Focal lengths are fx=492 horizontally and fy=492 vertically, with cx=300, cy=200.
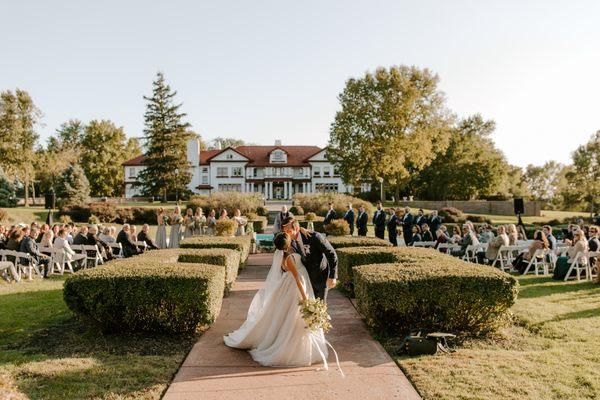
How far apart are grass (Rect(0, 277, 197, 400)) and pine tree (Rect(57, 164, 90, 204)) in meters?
40.1

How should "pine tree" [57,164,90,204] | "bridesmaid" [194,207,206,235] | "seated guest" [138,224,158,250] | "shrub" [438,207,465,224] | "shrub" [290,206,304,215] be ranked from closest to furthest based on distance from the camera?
"seated guest" [138,224,158,250] → "bridesmaid" [194,207,206,235] → "shrub" [438,207,465,224] → "shrub" [290,206,304,215] → "pine tree" [57,164,90,204]

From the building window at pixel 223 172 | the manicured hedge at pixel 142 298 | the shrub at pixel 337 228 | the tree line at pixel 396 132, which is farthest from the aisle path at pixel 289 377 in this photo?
the building window at pixel 223 172

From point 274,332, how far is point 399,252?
4.77 m

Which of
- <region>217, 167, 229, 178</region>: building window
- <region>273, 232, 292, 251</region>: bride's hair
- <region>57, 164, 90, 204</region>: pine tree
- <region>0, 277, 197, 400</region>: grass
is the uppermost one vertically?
<region>217, 167, 229, 178</region>: building window

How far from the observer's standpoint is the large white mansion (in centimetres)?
7200

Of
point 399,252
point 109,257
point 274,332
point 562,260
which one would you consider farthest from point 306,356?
point 109,257

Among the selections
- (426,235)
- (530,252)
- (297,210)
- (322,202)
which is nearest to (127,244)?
(426,235)

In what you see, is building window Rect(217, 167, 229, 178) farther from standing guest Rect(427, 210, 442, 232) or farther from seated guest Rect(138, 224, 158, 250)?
seated guest Rect(138, 224, 158, 250)

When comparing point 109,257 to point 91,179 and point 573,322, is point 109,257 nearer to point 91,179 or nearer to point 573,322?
point 573,322

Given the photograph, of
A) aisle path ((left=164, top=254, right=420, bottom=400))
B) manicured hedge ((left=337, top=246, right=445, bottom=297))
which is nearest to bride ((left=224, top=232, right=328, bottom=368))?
aisle path ((left=164, top=254, right=420, bottom=400))

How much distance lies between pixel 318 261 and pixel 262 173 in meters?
66.6

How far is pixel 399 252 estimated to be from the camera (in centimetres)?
1054

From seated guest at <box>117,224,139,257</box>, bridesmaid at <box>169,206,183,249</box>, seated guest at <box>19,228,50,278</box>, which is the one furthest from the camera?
bridesmaid at <box>169,206,183,249</box>

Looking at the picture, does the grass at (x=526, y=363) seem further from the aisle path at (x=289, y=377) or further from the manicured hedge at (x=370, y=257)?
the manicured hedge at (x=370, y=257)
